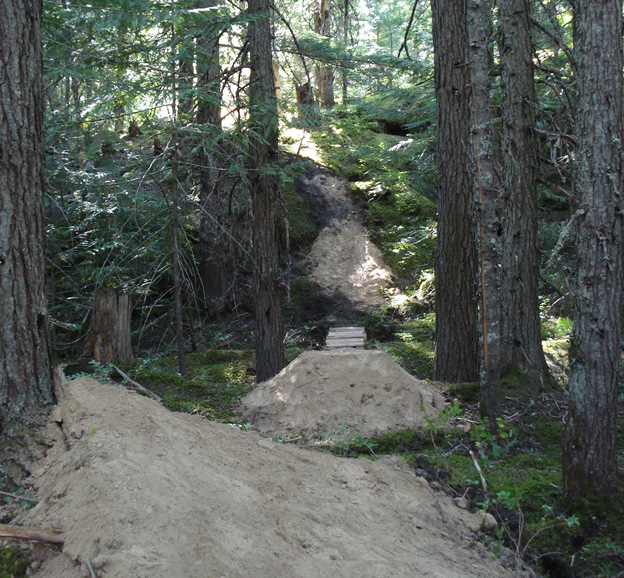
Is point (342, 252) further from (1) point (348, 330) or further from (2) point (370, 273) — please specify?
(1) point (348, 330)

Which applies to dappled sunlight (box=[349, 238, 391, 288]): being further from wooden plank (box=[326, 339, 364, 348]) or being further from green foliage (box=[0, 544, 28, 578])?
green foliage (box=[0, 544, 28, 578])

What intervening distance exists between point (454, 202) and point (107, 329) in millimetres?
5358

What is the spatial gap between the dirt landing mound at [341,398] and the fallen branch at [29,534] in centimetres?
Answer: 353

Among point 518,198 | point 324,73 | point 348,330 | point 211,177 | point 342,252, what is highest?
point 324,73

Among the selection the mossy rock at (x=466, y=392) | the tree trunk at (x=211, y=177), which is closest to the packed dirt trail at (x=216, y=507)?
the mossy rock at (x=466, y=392)

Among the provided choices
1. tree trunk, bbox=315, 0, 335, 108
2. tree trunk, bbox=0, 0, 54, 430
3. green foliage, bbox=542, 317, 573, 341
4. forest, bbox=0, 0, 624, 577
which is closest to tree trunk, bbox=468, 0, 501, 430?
forest, bbox=0, 0, 624, 577

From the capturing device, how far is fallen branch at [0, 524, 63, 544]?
2.90 meters

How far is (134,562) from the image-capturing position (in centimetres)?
269

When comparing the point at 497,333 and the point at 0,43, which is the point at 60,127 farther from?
the point at 497,333

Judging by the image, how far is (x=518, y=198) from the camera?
291 inches

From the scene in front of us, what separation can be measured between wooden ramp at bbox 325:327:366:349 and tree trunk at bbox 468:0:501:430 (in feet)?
15.4

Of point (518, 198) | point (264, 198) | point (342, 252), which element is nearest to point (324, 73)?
point (342, 252)

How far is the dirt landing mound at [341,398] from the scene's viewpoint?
254 inches

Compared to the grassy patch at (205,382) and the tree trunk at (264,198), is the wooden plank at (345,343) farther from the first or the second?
the tree trunk at (264,198)
